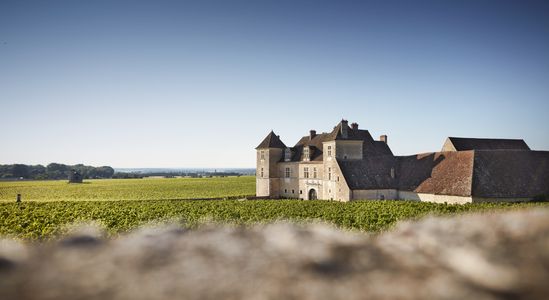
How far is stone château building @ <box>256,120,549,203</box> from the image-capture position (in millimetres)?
30297

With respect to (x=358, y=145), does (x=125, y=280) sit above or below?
Result: below

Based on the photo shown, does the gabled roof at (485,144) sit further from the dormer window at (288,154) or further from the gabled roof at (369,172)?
the dormer window at (288,154)

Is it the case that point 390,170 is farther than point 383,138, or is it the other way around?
point 383,138

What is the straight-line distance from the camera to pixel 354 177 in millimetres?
37875

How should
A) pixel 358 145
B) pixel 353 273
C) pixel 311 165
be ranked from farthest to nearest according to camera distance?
pixel 311 165 < pixel 358 145 < pixel 353 273

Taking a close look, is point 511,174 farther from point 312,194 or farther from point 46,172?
point 46,172

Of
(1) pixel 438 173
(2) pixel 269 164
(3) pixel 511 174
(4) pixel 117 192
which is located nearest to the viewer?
(3) pixel 511 174

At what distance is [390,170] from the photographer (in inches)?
1539

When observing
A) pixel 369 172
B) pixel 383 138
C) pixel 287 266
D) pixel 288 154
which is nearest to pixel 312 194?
pixel 288 154

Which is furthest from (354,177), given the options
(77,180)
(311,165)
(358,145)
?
(77,180)

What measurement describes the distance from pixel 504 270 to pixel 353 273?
1.03 metres

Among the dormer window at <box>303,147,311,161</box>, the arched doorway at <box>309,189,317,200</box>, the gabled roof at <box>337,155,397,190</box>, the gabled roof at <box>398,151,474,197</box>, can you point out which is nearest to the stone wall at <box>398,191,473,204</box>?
the gabled roof at <box>398,151,474,197</box>

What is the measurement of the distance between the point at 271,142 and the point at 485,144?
2871 cm

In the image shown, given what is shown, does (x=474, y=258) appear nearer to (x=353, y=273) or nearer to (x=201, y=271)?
(x=353, y=273)
